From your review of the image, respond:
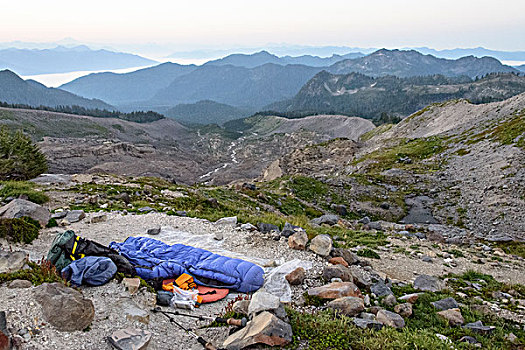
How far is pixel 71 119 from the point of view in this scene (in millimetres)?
131125

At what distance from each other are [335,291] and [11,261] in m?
7.99

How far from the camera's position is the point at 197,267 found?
9.38 metres

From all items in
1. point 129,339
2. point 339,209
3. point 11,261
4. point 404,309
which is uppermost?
point 11,261

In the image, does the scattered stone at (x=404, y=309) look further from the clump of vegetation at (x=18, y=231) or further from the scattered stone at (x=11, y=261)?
the clump of vegetation at (x=18, y=231)

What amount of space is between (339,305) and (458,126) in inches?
2233

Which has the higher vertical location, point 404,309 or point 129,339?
point 129,339

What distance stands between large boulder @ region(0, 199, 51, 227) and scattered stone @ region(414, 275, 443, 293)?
45.4ft

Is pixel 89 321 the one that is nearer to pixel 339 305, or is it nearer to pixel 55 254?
pixel 55 254

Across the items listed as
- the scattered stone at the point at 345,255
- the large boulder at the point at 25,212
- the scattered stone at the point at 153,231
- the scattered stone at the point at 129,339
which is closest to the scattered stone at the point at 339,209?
the scattered stone at the point at 345,255

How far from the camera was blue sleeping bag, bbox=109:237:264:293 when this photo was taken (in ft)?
29.0

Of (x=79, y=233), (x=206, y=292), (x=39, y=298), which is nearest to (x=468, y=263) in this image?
(x=206, y=292)

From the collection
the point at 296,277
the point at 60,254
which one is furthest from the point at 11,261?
the point at 296,277

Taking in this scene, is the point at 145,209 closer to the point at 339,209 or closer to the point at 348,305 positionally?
A: the point at 348,305

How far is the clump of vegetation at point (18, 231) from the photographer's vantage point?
10.8 meters
